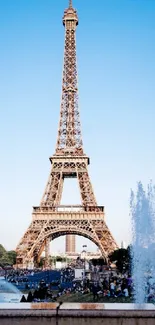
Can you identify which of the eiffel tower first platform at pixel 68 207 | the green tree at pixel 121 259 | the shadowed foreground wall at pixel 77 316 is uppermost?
the eiffel tower first platform at pixel 68 207

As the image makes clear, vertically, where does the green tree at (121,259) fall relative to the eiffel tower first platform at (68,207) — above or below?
below

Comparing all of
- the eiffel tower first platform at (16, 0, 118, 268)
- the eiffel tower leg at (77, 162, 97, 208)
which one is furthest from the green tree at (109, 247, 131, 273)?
the eiffel tower leg at (77, 162, 97, 208)

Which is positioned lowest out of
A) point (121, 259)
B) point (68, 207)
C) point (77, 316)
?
point (77, 316)

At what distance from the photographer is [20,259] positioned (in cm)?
6262

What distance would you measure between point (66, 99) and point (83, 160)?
11.6 metres

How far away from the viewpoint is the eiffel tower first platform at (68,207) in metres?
62.9

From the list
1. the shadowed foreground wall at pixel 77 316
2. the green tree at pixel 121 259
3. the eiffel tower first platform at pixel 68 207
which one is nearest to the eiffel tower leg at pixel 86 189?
the eiffel tower first platform at pixel 68 207

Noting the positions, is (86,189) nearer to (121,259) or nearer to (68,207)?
(68,207)

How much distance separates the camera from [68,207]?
221 ft

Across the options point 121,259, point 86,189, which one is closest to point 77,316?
point 121,259

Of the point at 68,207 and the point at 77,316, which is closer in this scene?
the point at 77,316

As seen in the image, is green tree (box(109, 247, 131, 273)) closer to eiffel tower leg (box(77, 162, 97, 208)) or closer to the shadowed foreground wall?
eiffel tower leg (box(77, 162, 97, 208))

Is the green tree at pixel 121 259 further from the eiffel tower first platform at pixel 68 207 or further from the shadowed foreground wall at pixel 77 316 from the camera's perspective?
the shadowed foreground wall at pixel 77 316

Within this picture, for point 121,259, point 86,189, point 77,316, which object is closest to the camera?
point 77,316
